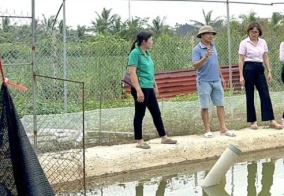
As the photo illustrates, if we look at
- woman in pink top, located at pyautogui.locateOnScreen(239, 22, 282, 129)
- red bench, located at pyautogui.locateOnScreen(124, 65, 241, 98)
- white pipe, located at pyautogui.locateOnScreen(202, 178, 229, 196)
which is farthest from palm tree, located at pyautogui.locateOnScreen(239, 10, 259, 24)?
white pipe, located at pyautogui.locateOnScreen(202, 178, 229, 196)

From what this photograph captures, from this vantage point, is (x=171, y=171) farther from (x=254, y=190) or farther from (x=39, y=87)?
(x=39, y=87)

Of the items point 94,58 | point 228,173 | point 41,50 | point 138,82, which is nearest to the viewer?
point 228,173

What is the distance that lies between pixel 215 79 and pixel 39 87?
7.52ft

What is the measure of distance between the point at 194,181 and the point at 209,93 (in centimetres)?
186

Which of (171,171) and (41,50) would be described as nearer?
(171,171)

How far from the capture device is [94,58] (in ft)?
35.3

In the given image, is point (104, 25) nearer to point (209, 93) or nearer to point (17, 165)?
point (209, 93)

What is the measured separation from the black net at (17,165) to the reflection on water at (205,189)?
1815 millimetres

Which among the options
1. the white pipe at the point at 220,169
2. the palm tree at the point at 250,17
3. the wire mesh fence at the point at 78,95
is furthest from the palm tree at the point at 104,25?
the white pipe at the point at 220,169

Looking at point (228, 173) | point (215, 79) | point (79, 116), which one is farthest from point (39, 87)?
point (228, 173)

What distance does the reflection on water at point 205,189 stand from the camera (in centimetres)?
575

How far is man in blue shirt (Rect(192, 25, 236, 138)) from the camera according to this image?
25.1ft

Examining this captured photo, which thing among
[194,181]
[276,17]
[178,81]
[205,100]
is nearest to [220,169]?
[194,181]

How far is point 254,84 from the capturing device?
27.5 feet
